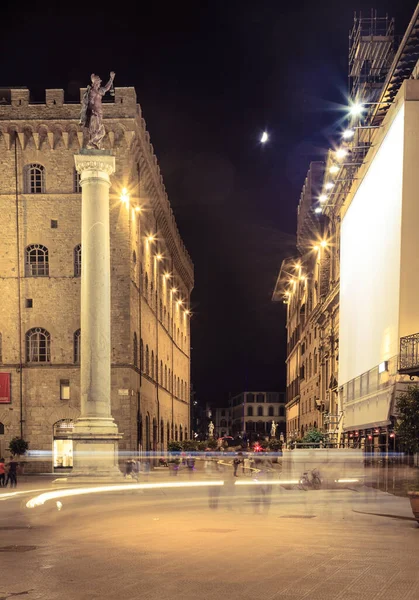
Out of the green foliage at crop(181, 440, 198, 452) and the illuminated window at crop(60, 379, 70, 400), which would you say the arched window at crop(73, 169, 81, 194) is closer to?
the illuminated window at crop(60, 379, 70, 400)

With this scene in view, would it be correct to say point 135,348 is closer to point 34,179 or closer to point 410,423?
point 34,179

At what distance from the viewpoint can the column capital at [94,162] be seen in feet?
116

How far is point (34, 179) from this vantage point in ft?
171

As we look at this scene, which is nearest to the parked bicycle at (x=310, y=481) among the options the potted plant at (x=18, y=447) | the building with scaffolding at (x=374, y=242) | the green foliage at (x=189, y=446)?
the building with scaffolding at (x=374, y=242)

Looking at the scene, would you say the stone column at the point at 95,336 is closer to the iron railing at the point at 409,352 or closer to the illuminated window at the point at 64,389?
the iron railing at the point at 409,352

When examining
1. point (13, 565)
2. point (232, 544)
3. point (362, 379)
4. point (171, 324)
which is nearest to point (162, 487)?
point (362, 379)

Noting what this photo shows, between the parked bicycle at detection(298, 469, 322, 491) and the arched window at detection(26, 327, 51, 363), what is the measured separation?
950 inches

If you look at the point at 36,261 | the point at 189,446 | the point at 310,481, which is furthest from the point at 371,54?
the point at 189,446

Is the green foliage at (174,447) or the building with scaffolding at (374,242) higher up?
the building with scaffolding at (374,242)

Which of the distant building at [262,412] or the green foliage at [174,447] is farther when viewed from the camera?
the distant building at [262,412]

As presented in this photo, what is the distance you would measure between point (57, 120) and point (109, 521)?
36233 mm

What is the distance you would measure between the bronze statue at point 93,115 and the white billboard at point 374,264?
1202cm

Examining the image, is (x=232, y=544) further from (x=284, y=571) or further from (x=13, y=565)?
(x=13, y=565)

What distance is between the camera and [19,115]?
5191 cm
